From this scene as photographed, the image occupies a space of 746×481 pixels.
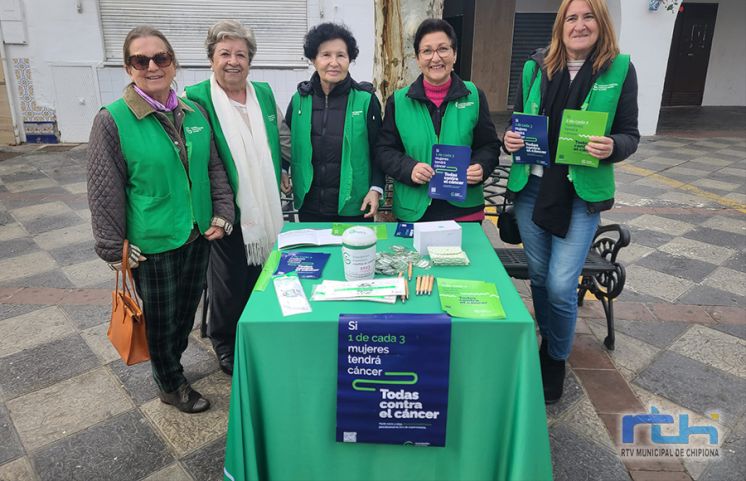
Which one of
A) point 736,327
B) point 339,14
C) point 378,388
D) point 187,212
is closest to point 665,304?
point 736,327

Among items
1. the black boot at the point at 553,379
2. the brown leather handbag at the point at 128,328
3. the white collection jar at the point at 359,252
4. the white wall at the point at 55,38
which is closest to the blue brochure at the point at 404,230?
the white collection jar at the point at 359,252

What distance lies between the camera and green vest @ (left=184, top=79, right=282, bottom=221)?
8.96 ft

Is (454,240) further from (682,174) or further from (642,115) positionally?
(642,115)

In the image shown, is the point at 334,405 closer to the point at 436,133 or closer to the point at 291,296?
the point at 291,296

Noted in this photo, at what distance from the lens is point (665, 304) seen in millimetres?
4102

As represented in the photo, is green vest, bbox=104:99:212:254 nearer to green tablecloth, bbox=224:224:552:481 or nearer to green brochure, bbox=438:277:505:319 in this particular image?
green tablecloth, bbox=224:224:552:481

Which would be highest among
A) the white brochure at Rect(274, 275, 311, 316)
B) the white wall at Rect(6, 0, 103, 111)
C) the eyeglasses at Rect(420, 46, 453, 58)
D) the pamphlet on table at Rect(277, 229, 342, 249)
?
the white wall at Rect(6, 0, 103, 111)

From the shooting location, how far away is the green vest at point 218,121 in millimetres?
2732

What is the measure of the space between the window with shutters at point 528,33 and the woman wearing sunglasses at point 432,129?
11308mm

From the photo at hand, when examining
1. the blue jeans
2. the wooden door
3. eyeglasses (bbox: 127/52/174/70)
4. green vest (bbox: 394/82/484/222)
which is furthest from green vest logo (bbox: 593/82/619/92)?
the wooden door

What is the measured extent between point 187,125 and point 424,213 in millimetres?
1306

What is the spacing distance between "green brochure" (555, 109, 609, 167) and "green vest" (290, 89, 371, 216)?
1.05 meters

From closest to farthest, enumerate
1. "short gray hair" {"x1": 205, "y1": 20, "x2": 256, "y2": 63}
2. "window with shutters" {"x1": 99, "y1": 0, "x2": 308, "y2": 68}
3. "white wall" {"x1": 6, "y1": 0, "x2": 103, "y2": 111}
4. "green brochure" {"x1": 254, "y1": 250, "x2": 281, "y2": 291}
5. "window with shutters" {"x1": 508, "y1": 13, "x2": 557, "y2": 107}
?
"green brochure" {"x1": 254, "y1": 250, "x2": 281, "y2": 291} → "short gray hair" {"x1": 205, "y1": 20, "x2": 256, "y2": 63} → "white wall" {"x1": 6, "y1": 0, "x2": 103, "y2": 111} → "window with shutters" {"x1": 99, "y1": 0, "x2": 308, "y2": 68} → "window with shutters" {"x1": 508, "y1": 13, "x2": 557, "y2": 107}

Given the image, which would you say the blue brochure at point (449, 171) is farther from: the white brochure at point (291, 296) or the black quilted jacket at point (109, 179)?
the black quilted jacket at point (109, 179)
